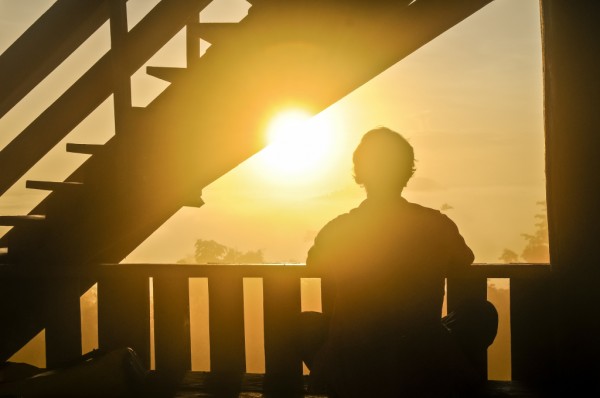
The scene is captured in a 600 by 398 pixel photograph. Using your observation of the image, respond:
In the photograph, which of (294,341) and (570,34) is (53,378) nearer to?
(294,341)

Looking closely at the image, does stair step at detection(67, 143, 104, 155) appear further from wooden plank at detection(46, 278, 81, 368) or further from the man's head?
the man's head

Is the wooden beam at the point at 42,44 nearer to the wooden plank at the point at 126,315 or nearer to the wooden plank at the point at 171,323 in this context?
the wooden plank at the point at 126,315

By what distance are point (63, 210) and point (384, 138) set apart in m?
2.86

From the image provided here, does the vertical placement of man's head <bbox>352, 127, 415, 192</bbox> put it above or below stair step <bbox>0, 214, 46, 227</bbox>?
above

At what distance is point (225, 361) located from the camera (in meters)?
4.51

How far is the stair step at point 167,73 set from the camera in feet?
13.7

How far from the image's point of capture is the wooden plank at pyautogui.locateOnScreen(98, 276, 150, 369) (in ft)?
15.1

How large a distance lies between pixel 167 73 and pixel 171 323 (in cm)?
177

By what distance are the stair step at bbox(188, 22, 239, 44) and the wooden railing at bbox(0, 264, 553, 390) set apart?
5.11 ft

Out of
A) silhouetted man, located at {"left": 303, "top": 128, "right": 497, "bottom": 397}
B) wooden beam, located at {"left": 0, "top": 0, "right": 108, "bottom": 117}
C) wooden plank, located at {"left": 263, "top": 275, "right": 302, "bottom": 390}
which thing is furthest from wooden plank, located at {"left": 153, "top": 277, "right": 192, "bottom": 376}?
silhouetted man, located at {"left": 303, "top": 128, "right": 497, "bottom": 397}

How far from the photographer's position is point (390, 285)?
8.59 feet

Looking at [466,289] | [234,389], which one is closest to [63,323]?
[234,389]

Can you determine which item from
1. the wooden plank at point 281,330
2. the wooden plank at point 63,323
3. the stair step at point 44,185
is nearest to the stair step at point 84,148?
the stair step at point 44,185

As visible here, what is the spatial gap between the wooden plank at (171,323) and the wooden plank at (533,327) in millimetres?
2269
